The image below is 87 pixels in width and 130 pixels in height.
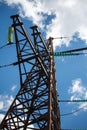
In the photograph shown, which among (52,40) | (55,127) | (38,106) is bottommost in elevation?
(55,127)

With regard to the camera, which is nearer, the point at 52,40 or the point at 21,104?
the point at 21,104

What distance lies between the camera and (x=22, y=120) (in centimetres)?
1906

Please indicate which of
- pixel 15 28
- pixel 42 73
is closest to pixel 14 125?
pixel 42 73

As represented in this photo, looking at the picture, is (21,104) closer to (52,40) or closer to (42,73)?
(42,73)

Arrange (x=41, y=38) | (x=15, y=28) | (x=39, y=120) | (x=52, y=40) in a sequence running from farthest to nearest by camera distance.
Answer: (x=52, y=40) < (x=41, y=38) < (x=15, y=28) < (x=39, y=120)

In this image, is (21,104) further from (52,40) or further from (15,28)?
(52,40)

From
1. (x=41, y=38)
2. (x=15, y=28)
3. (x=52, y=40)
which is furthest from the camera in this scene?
(x=52, y=40)

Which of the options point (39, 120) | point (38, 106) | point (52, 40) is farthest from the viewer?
point (52, 40)

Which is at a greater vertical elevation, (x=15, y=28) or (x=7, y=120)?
(x=15, y=28)

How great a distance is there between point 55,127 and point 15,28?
285 inches

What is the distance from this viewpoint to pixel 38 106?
19531 millimetres

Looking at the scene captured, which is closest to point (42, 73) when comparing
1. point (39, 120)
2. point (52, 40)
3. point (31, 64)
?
point (31, 64)

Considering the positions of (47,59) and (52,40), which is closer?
(47,59)

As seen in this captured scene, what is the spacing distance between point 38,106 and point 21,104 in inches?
53.1
